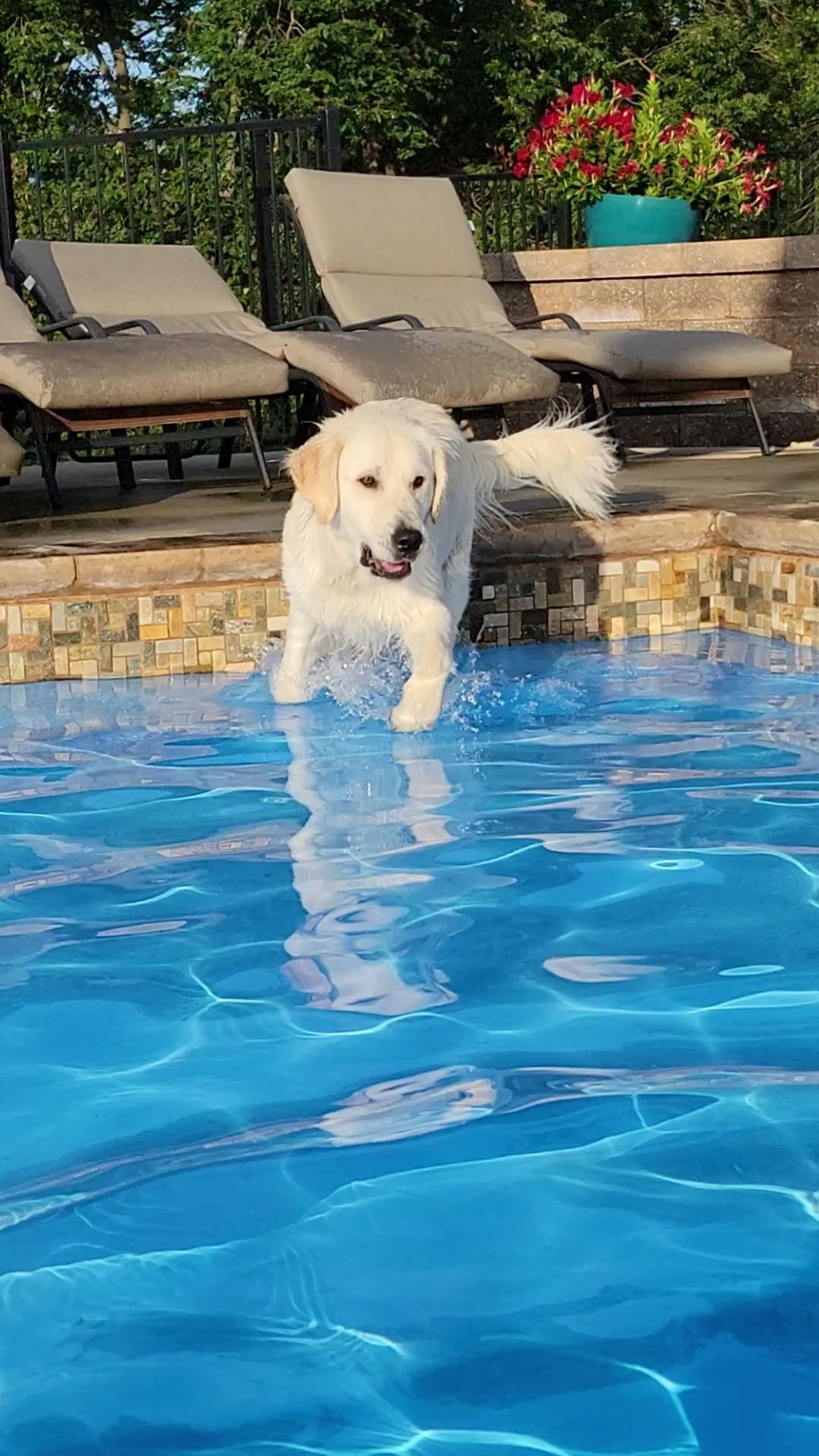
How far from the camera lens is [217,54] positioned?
63.0 feet

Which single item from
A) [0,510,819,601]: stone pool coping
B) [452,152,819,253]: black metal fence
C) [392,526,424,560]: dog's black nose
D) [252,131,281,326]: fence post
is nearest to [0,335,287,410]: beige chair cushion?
[0,510,819,601]: stone pool coping

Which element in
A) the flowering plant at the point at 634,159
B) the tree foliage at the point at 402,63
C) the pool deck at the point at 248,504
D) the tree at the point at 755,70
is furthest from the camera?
the tree at the point at 755,70

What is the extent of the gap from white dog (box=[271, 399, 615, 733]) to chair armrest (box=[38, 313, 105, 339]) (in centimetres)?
241

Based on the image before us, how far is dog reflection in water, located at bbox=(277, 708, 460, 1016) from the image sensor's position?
2.99m

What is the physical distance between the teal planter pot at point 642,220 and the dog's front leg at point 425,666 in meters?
5.62

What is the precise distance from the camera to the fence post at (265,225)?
375 inches

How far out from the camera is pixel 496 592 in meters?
5.68

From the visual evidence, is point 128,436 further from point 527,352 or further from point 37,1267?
point 37,1267

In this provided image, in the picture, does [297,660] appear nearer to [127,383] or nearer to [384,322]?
[127,383]

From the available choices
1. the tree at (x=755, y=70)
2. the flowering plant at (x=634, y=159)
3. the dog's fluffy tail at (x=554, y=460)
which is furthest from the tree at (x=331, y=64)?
the dog's fluffy tail at (x=554, y=460)

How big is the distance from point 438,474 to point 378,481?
194 mm

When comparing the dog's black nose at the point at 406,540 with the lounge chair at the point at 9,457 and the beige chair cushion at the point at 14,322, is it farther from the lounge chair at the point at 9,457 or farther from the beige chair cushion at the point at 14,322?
the beige chair cushion at the point at 14,322

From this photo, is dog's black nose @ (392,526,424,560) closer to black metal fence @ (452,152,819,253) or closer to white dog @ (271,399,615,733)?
white dog @ (271,399,615,733)

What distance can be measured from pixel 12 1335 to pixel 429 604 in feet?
9.21
